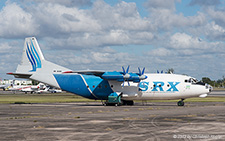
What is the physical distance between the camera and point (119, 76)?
149ft

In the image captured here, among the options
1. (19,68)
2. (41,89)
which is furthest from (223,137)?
(41,89)

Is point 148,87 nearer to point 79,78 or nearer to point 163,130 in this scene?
point 79,78

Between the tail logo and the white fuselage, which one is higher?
the tail logo

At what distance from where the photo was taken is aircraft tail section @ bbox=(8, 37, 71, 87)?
4947 centimetres

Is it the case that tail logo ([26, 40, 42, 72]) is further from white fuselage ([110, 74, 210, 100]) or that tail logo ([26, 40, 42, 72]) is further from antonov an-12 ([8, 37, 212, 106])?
white fuselage ([110, 74, 210, 100])

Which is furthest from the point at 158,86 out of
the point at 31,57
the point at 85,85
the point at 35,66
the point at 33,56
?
the point at 31,57

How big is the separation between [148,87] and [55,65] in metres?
15.0

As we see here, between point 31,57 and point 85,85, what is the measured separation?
10.4 meters

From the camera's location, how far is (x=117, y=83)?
47.1m

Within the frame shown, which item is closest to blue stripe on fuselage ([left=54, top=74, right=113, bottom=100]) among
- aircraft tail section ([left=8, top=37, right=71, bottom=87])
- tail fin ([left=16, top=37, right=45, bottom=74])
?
aircraft tail section ([left=8, top=37, right=71, bottom=87])

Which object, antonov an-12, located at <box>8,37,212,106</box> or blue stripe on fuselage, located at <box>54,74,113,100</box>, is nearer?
antonov an-12, located at <box>8,37,212,106</box>

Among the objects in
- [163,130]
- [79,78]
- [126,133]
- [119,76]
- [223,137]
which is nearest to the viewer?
[223,137]

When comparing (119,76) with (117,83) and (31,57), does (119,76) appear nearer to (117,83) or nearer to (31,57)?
(117,83)

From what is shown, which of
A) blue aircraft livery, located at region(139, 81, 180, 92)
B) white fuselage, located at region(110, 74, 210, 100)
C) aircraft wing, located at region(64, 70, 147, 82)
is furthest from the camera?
blue aircraft livery, located at region(139, 81, 180, 92)
